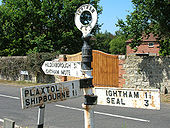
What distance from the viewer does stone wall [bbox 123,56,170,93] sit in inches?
490

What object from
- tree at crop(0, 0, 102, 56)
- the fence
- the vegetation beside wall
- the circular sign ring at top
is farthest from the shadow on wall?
tree at crop(0, 0, 102, 56)

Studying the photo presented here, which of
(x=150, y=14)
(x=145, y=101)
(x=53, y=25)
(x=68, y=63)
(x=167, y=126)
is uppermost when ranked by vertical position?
(x=53, y=25)

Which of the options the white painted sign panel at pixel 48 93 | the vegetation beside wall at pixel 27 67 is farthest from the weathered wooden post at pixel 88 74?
the vegetation beside wall at pixel 27 67

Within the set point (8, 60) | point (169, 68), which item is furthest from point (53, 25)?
point (169, 68)

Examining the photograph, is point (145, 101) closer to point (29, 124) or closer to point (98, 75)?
point (29, 124)

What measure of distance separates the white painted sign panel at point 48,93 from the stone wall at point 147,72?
10.4m

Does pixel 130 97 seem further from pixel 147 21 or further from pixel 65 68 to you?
pixel 147 21

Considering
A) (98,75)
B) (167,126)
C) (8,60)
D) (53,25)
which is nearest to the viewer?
(167,126)

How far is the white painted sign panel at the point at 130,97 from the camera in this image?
2807 mm

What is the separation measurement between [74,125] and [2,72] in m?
18.7

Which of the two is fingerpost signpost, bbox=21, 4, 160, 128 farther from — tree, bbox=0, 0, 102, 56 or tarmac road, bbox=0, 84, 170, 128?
tree, bbox=0, 0, 102, 56

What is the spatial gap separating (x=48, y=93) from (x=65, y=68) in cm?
75

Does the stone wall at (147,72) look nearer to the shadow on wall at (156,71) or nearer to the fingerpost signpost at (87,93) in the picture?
the shadow on wall at (156,71)

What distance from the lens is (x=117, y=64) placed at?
14.2 m
